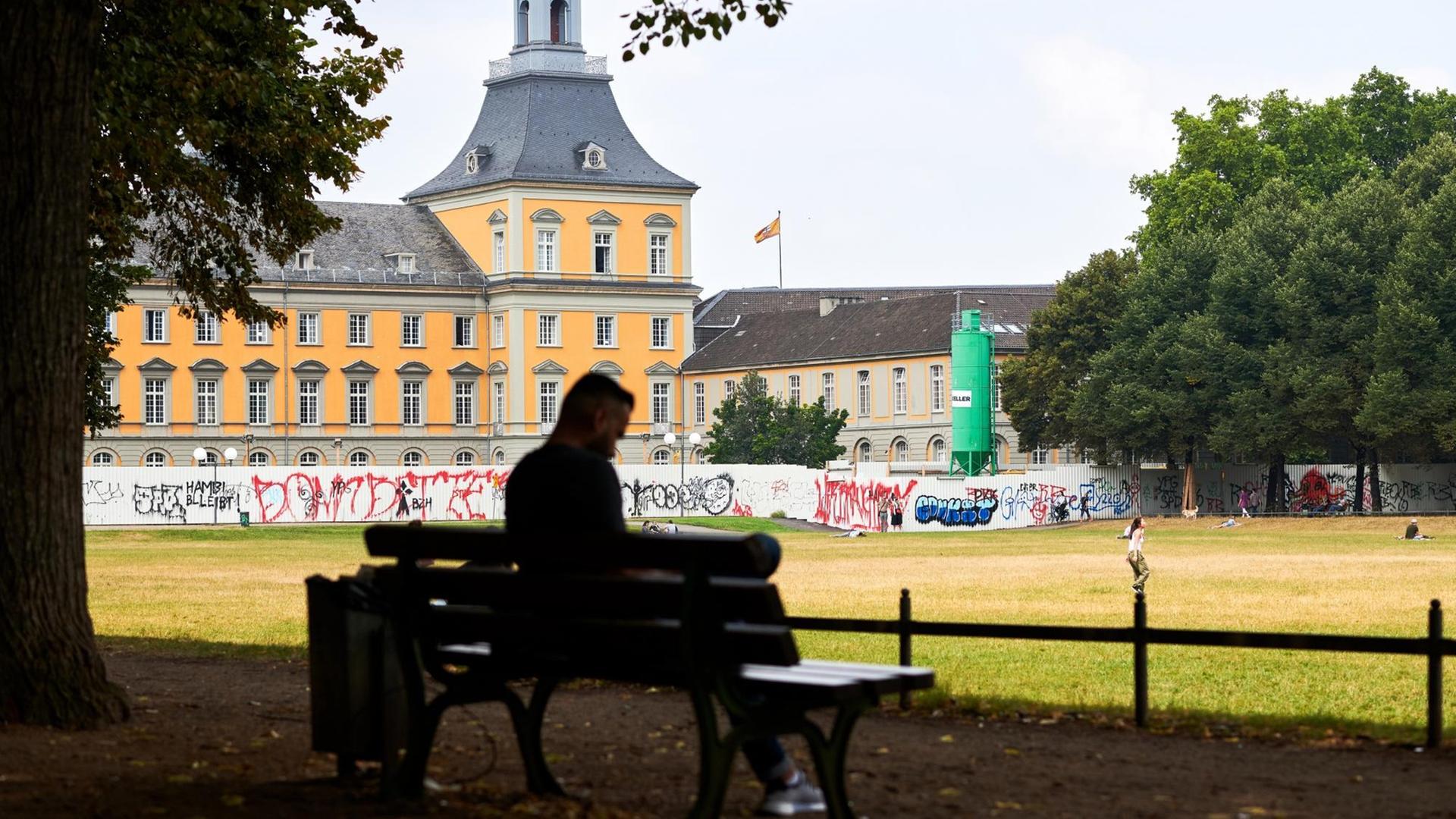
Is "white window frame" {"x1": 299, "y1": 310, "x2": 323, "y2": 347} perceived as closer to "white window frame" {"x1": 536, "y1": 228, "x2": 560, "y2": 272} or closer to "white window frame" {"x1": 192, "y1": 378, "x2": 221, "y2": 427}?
"white window frame" {"x1": 192, "y1": 378, "x2": 221, "y2": 427}

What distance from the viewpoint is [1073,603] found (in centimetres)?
3244

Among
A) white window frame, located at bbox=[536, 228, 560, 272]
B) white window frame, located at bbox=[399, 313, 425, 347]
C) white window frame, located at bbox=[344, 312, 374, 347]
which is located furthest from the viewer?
white window frame, located at bbox=[536, 228, 560, 272]

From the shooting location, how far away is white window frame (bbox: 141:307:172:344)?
103 metres

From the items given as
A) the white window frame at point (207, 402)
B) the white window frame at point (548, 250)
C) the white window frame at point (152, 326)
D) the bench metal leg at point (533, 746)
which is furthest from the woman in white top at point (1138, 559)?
the white window frame at point (548, 250)

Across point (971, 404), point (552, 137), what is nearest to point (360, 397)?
point (552, 137)

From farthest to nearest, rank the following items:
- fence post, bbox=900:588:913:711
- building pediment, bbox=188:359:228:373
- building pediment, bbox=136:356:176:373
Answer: building pediment, bbox=188:359:228:373 < building pediment, bbox=136:356:176:373 < fence post, bbox=900:588:913:711

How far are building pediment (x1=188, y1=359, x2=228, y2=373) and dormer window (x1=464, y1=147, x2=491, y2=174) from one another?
674 inches

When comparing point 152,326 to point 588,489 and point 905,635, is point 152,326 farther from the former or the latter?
point 588,489

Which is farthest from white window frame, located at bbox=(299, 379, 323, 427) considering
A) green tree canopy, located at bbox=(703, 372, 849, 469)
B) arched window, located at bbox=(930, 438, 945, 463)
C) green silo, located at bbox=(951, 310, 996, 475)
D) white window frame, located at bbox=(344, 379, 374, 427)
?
green silo, located at bbox=(951, 310, 996, 475)

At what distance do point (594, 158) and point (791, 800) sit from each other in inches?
4067

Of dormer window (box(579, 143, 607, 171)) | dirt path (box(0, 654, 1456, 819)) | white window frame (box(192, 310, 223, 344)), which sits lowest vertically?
dirt path (box(0, 654, 1456, 819))

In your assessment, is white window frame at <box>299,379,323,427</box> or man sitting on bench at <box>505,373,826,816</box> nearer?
man sitting on bench at <box>505,373,826,816</box>

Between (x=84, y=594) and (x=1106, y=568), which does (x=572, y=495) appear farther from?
(x=1106, y=568)

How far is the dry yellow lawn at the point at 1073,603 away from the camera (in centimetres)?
1897
